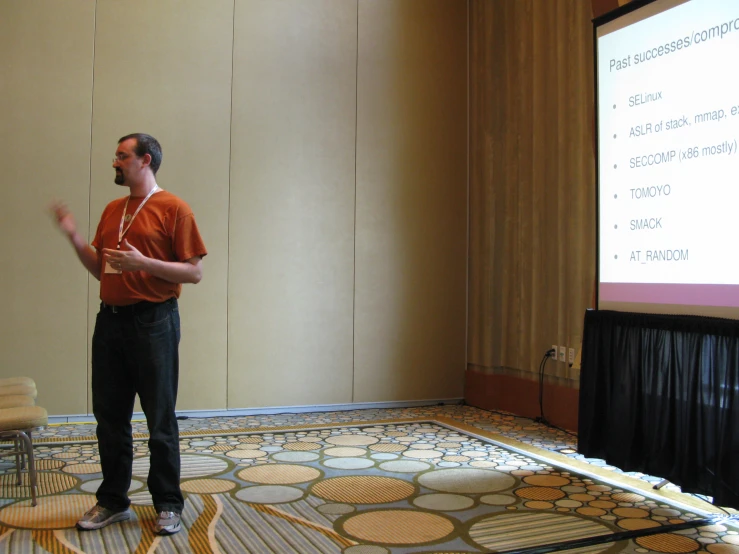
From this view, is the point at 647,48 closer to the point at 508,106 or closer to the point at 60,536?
the point at 508,106

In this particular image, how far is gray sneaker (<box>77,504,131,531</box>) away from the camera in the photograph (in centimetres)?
258

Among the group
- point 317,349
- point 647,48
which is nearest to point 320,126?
point 317,349

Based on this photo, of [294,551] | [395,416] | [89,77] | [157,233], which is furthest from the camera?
[395,416]

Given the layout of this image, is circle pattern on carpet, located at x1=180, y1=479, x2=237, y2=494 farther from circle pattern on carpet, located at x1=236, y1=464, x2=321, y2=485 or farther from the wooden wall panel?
the wooden wall panel

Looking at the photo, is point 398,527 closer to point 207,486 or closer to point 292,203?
point 207,486

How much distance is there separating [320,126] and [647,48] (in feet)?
8.74

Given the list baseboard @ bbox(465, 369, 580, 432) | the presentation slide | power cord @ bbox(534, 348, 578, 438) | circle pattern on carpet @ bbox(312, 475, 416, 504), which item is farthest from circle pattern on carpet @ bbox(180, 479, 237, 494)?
power cord @ bbox(534, 348, 578, 438)

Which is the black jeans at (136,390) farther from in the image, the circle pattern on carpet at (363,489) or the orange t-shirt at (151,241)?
the circle pattern on carpet at (363,489)

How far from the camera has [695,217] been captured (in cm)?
305

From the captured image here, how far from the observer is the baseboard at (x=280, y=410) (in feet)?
15.4

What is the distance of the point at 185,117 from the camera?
4988 millimetres

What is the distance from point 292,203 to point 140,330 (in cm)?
288

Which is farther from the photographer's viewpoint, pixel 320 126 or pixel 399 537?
pixel 320 126

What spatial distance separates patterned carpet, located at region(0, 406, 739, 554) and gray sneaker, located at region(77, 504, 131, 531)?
0.10ft
